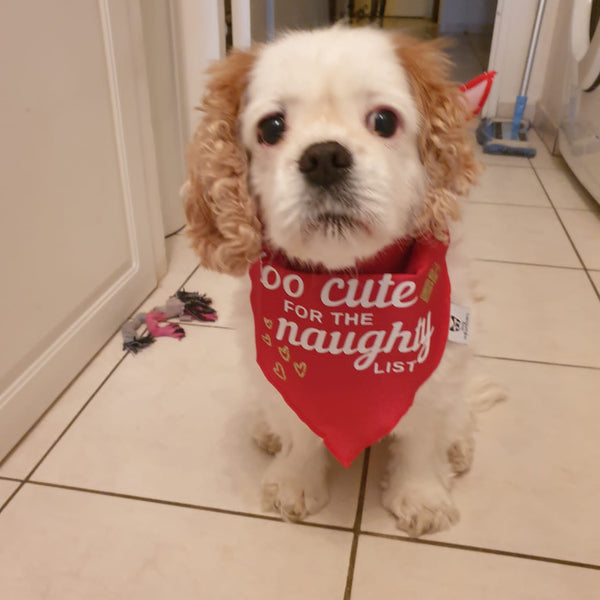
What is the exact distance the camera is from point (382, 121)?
81 centimetres

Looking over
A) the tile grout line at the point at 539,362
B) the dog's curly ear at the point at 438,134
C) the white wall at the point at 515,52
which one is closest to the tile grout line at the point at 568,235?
the tile grout line at the point at 539,362

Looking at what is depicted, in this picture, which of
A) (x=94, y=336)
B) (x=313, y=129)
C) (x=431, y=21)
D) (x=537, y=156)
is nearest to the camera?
(x=313, y=129)

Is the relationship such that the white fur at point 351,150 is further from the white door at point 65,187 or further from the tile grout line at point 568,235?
the tile grout line at point 568,235

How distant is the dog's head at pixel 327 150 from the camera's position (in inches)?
29.8

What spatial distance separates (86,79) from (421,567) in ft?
4.00

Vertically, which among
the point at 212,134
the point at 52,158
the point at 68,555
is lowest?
the point at 68,555

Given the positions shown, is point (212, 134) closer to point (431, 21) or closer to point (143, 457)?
point (143, 457)

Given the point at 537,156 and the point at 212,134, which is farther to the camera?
the point at 537,156

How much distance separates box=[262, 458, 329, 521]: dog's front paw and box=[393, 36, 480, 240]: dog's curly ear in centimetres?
50

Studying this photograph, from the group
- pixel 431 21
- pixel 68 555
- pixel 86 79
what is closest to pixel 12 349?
pixel 68 555

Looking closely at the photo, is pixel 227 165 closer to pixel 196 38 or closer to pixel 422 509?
pixel 422 509

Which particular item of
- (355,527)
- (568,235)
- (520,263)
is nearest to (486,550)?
(355,527)

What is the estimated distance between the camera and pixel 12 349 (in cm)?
118

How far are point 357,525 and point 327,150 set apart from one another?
661 mm
